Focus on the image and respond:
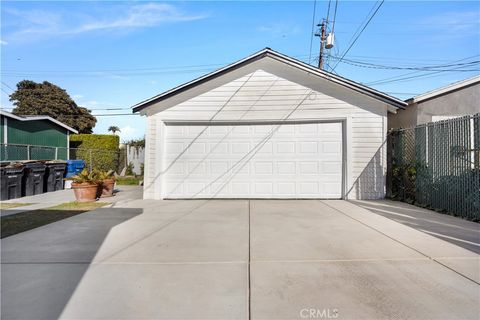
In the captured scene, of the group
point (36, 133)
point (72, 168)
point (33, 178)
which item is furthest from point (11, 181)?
point (36, 133)

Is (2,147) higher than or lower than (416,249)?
higher

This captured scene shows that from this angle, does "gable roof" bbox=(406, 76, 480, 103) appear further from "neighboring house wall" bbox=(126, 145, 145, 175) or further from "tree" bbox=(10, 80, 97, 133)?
"tree" bbox=(10, 80, 97, 133)

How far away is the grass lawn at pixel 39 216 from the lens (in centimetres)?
566

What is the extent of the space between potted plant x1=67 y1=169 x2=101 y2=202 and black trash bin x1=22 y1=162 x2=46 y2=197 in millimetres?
2636

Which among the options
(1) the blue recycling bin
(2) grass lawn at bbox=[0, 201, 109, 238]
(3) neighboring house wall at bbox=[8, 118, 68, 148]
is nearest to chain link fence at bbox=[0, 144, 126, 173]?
(3) neighboring house wall at bbox=[8, 118, 68, 148]

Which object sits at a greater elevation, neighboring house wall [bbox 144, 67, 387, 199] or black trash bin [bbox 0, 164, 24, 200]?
neighboring house wall [bbox 144, 67, 387, 199]

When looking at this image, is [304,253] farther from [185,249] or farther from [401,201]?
[401,201]

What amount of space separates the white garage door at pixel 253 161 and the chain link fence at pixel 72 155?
894 centimetres

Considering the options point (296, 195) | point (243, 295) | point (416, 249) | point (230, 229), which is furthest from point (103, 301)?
point (296, 195)

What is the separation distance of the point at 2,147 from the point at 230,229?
12.8 m

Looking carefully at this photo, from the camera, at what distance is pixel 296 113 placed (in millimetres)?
9164

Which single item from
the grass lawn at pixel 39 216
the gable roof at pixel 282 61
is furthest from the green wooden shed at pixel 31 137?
the gable roof at pixel 282 61

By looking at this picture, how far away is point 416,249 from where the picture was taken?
4293 millimetres

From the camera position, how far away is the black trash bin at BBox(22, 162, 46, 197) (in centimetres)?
1045
